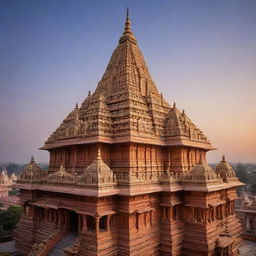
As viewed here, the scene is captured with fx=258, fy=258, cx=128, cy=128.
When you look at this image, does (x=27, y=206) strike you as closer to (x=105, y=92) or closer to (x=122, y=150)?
(x=122, y=150)

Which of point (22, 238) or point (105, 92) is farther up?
→ point (105, 92)

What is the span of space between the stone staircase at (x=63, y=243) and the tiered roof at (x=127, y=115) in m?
5.27

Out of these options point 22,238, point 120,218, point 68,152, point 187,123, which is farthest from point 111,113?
point 22,238

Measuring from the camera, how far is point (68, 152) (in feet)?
57.3

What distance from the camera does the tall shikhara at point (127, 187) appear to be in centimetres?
1264

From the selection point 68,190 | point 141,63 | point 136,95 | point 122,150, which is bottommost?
point 68,190

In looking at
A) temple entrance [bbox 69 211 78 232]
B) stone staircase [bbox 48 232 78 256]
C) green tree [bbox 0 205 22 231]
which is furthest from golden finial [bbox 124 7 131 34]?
green tree [bbox 0 205 22 231]

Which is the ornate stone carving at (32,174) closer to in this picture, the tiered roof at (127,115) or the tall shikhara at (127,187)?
the tall shikhara at (127,187)

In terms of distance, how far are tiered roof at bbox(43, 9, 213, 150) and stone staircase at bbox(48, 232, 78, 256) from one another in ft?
17.3

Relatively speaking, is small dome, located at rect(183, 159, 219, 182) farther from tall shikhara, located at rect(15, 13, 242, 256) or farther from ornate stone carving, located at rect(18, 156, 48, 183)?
ornate stone carving, located at rect(18, 156, 48, 183)

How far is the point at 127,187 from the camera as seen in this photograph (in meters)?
12.7

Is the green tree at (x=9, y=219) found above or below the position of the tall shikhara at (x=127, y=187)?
below

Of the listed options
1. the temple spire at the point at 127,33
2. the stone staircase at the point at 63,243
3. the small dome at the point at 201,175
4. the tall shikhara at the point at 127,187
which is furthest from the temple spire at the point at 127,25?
the stone staircase at the point at 63,243

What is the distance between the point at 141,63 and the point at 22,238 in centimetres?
1502
